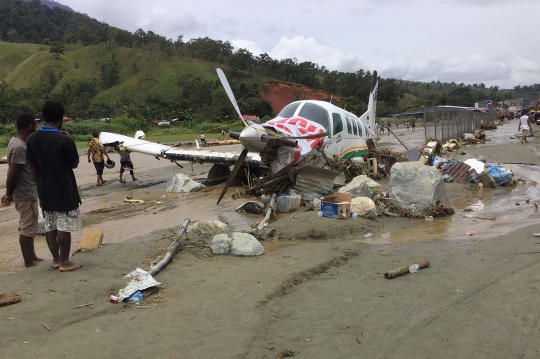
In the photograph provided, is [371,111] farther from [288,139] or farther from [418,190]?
[418,190]

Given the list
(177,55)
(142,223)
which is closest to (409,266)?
(142,223)

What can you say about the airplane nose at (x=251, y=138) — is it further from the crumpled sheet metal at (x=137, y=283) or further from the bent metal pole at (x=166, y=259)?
the crumpled sheet metal at (x=137, y=283)

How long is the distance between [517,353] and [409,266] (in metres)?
1.96

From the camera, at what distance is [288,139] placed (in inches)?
372

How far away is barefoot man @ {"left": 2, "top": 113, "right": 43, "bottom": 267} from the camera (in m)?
5.09

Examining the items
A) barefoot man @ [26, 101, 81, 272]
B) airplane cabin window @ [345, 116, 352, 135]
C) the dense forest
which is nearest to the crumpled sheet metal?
barefoot man @ [26, 101, 81, 272]

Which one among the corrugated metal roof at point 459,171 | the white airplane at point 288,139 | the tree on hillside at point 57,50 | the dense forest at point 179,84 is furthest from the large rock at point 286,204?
the tree on hillside at point 57,50

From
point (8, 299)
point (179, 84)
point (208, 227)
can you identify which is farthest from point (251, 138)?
point (179, 84)

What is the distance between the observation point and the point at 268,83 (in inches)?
3713

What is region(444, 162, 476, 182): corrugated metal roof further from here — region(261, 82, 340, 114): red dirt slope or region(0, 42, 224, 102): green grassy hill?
region(0, 42, 224, 102): green grassy hill

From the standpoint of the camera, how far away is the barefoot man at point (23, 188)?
16.7ft

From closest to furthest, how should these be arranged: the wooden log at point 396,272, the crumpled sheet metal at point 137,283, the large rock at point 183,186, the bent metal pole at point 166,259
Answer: the crumpled sheet metal at point 137,283, the wooden log at point 396,272, the bent metal pole at point 166,259, the large rock at point 183,186

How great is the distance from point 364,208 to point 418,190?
1.41 metres

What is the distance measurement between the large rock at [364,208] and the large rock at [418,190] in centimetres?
83
